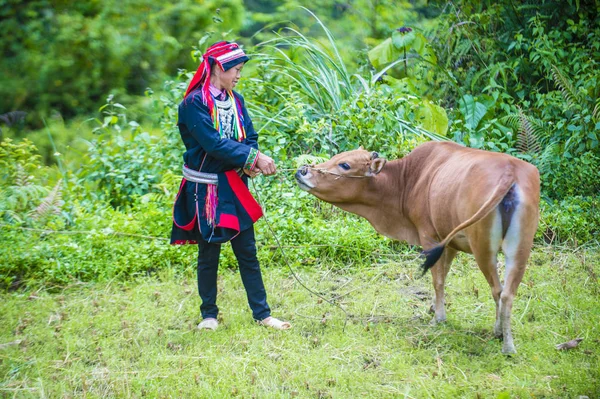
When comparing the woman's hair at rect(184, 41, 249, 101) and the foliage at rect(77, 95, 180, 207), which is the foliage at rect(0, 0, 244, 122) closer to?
the foliage at rect(77, 95, 180, 207)

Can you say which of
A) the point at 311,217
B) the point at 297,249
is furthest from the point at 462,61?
the point at 297,249

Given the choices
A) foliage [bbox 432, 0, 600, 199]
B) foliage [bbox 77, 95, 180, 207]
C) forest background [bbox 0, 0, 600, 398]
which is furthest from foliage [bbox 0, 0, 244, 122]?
foliage [bbox 432, 0, 600, 199]

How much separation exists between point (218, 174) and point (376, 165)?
3.76 feet

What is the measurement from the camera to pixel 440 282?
4695 mm

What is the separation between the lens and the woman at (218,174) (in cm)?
443

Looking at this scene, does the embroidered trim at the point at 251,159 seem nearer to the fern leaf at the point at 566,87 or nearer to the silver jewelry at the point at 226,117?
the silver jewelry at the point at 226,117

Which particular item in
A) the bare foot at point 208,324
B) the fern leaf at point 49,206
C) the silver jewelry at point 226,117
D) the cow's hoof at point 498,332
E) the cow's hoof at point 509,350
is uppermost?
the silver jewelry at point 226,117

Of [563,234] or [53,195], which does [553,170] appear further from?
[53,195]

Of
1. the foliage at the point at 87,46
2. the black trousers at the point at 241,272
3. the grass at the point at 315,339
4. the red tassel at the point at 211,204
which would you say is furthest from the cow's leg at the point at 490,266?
the foliage at the point at 87,46

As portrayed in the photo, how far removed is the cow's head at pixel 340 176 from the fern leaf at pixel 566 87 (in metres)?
3.19

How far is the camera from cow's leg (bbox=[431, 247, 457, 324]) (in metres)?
4.70

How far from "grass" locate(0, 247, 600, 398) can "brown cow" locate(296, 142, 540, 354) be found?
1.07 ft

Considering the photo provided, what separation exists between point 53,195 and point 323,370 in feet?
12.2

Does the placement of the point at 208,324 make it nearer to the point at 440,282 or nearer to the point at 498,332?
the point at 440,282
